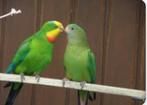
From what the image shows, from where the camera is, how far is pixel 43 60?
1.29 metres

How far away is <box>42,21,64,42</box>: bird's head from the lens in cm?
128

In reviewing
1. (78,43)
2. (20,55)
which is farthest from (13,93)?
(78,43)

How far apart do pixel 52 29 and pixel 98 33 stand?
0.17 metres

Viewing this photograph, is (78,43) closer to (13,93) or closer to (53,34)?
(53,34)

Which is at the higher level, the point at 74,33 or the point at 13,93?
the point at 74,33

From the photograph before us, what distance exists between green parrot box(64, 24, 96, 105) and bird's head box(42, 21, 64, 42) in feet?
0.08

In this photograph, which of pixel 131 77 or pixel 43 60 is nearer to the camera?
pixel 43 60

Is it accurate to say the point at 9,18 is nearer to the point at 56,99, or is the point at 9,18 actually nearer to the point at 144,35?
the point at 56,99

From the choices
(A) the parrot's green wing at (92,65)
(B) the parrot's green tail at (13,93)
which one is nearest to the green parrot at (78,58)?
(A) the parrot's green wing at (92,65)

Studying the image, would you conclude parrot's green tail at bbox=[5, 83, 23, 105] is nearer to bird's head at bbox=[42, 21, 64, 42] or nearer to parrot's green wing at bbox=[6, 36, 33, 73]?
parrot's green wing at bbox=[6, 36, 33, 73]

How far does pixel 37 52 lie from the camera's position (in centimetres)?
128

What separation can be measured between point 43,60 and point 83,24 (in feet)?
0.59

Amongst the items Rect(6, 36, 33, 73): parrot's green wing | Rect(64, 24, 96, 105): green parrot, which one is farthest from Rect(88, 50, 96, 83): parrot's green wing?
Rect(6, 36, 33, 73): parrot's green wing

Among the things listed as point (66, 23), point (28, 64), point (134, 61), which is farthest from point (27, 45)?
point (134, 61)
